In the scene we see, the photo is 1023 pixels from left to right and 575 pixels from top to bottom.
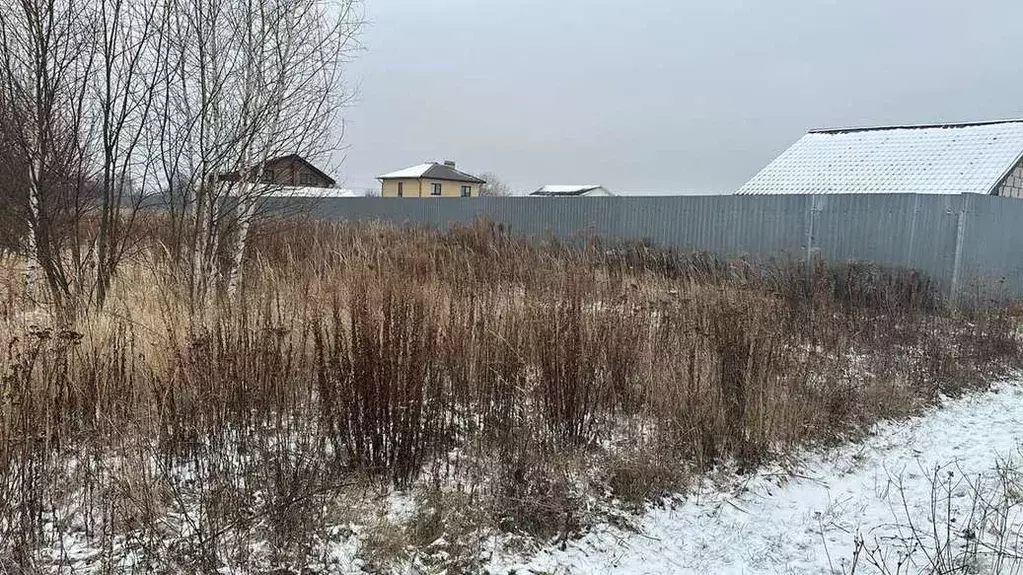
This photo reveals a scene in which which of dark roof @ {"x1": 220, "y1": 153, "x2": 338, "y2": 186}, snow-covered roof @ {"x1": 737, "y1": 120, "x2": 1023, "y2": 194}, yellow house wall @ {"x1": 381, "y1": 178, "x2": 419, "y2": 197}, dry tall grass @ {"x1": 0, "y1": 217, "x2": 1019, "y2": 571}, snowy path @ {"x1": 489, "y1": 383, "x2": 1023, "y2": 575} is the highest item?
yellow house wall @ {"x1": 381, "y1": 178, "x2": 419, "y2": 197}

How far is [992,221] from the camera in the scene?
957 centimetres

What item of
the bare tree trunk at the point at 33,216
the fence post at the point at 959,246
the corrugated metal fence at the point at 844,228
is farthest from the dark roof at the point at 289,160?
the fence post at the point at 959,246

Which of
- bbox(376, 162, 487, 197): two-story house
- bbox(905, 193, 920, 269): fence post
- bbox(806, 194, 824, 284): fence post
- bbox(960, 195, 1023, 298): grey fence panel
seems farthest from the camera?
bbox(376, 162, 487, 197): two-story house

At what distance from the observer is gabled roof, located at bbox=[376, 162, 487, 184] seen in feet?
154

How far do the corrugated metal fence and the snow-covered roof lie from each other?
15.3ft

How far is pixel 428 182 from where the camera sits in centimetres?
4694

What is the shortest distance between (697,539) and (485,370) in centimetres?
138

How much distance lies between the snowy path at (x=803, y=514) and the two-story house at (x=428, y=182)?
43277 millimetres

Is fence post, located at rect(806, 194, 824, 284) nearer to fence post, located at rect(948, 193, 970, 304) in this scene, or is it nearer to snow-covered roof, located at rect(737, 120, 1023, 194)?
fence post, located at rect(948, 193, 970, 304)

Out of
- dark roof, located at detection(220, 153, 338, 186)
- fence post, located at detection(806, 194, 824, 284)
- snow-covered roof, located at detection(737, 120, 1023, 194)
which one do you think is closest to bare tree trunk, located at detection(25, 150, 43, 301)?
dark roof, located at detection(220, 153, 338, 186)

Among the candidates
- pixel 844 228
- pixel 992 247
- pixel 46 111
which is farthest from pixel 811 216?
pixel 46 111

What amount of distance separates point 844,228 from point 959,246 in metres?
1.61

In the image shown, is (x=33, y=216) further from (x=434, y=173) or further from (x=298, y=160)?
(x=434, y=173)

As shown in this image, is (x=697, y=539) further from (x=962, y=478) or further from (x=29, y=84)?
(x=29, y=84)
